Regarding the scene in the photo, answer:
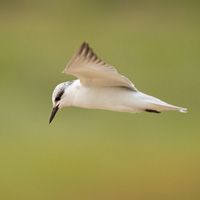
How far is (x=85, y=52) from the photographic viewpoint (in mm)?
1614

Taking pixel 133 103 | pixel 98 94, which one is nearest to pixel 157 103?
pixel 133 103

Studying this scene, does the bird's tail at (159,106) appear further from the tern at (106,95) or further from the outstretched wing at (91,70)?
the outstretched wing at (91,70)

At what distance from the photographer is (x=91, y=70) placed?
69.2 inches

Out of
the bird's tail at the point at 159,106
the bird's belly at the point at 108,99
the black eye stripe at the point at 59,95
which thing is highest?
the bird's tail at the point at 159,106

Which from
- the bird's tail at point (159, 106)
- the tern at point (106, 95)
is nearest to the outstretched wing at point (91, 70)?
the tern at point (106, 95)

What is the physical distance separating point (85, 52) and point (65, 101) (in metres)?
0.41

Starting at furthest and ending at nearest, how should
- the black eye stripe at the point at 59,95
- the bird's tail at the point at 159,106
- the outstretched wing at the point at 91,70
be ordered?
1. the black eye stripe at the point at 59,95
2. the bird's tail at the point at 159,106
3. the outstretched wing at the point at 91,70

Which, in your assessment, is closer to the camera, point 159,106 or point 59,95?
point 159,106

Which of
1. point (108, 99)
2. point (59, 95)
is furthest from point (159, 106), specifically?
point (59, 95)

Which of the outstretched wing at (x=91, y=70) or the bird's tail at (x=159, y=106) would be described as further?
the bird's tail at (x=159, y=106)

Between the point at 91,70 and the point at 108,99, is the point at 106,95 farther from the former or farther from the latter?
the point at 91,70

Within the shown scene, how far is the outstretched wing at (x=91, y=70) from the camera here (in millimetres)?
1620

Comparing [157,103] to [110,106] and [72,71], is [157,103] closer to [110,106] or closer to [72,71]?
[110,106]

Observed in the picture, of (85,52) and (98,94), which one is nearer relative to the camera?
(85,52)
